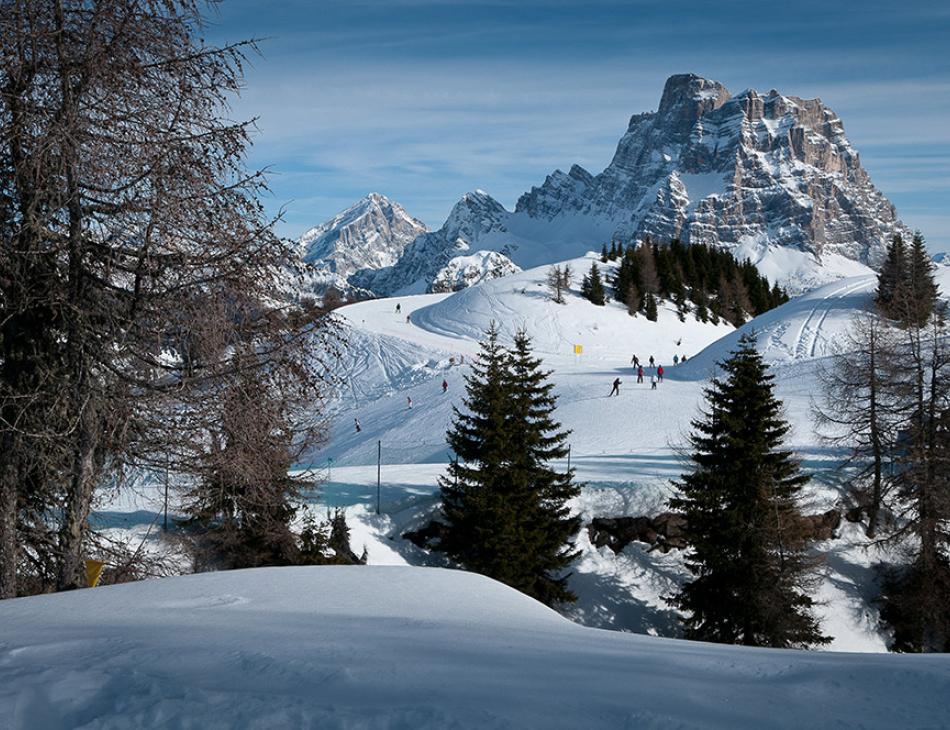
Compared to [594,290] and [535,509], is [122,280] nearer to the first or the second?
[535,509]

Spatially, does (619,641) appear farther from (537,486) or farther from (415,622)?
(537,486)

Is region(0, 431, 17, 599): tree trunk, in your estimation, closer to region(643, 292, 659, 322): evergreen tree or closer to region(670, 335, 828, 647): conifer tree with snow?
region(670, 335, 828, 647): conifer tree with snow

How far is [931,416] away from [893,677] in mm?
21590

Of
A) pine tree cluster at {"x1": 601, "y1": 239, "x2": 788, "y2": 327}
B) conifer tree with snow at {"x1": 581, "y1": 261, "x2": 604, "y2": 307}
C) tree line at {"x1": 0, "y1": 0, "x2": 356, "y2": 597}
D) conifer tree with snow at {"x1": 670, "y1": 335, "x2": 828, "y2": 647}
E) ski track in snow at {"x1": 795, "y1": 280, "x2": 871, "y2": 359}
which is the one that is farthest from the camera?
pine tree cluster at {"x1": 601, "y1": 239, "x2": 788, "y2": 327}

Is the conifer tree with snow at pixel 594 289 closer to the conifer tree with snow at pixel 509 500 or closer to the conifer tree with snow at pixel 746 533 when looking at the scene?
the conifer tree with snow at pixel 509 500

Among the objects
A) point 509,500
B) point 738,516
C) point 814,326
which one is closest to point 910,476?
point 738,516

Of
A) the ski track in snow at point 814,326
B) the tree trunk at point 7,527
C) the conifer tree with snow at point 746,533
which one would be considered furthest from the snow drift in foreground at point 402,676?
the ski track in snow at point 814,326

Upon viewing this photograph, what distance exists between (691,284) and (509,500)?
233 ft

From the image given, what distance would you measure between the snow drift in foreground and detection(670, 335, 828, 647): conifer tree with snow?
16.5 m

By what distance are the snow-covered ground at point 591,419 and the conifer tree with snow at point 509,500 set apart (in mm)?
1787

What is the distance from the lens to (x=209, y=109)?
260 inches

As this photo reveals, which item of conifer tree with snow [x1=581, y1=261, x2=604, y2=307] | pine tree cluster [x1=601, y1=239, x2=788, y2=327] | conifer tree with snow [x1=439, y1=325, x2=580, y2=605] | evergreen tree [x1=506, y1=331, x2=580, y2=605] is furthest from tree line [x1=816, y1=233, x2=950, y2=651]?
pine tree cluster [x1=601, y1=239, x2=788, y2=327]

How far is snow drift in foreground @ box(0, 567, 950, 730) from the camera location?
8.47ft

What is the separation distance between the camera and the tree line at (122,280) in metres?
6.05
